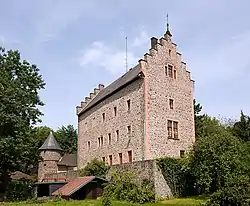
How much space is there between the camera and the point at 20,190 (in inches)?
1784

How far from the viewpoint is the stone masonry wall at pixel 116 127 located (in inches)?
1499

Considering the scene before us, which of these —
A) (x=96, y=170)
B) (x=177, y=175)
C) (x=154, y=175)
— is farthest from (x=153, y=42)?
(x=154, y=175)

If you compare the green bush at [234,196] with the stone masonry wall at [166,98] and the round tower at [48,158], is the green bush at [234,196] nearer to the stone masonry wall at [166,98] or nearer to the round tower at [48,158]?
the stone masonry wall at [166,98]

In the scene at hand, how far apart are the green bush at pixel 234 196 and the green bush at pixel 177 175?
25.8 feet

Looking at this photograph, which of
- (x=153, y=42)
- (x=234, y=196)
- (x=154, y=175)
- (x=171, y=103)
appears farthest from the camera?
(x=153, y=42)

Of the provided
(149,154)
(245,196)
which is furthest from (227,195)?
(149,154)

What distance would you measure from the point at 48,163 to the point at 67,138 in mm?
26472

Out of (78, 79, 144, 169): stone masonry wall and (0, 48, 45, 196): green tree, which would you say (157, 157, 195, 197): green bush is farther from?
(0, 48, 45, 196): green tree

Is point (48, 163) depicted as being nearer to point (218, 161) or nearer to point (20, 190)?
point (20, 190)

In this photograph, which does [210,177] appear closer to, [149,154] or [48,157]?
[149,154]

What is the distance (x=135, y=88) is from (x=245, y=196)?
18.8 meters

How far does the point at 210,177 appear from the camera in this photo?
30031 mm

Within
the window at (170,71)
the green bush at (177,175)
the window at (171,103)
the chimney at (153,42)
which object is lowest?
the green bush at (177,175)

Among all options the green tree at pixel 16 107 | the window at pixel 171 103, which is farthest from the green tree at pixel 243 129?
the green tree at pixel 16 107
